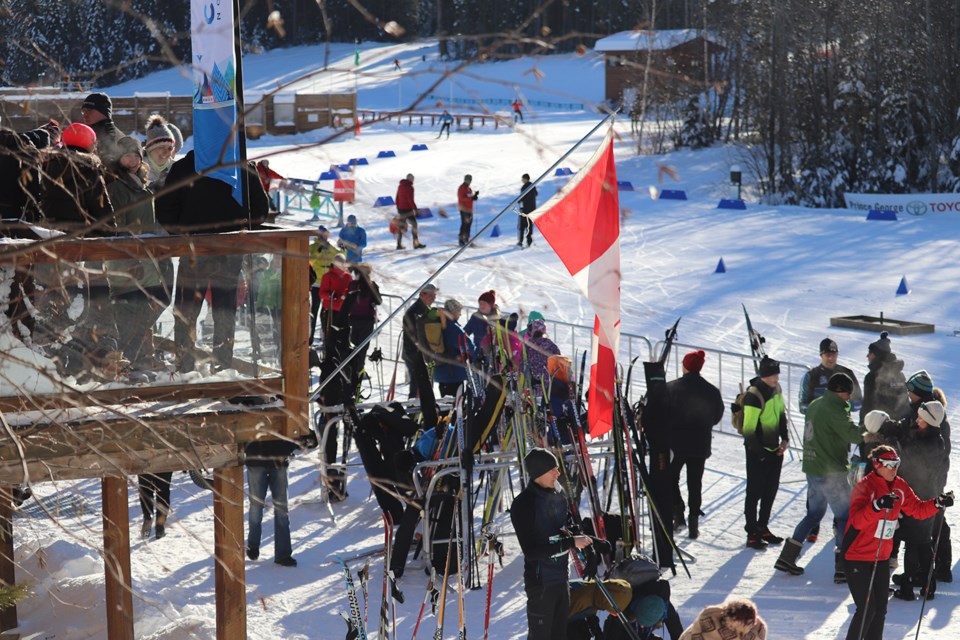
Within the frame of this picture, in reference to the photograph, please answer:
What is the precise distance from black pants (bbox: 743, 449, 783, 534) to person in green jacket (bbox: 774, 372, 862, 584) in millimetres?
465

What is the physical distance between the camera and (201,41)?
498 centimetres

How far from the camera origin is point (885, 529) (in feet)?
24.2

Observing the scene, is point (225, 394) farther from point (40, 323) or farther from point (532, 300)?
point (532, 300)

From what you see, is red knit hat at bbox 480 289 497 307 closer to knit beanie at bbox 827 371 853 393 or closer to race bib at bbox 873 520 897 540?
knit beanie at bbox 827 371 853 393

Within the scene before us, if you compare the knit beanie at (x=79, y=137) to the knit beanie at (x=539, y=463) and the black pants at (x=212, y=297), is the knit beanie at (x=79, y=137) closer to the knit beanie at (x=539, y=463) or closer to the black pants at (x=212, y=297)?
the black pants at (x=212, y=297)

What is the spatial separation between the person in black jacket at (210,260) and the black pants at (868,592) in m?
3.99

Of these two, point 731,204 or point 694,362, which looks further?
point 731,204

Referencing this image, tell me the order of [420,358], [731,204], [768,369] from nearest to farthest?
[420,358]
[768,369]
[731,204]

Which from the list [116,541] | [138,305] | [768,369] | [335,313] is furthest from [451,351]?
[138,305]

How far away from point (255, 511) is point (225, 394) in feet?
11.8

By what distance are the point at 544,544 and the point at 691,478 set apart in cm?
329

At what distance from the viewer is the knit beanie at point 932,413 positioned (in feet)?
27.9

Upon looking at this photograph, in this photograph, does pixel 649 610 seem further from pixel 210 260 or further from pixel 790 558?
pixel 210 260

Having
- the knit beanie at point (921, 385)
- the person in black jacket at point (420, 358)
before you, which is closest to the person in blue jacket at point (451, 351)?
the person in black jacket at point (420, 358)
